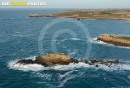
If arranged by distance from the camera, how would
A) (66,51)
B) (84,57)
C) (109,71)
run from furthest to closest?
(66,51)
(84,57)
(109,71)

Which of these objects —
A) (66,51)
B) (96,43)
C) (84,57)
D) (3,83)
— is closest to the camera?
(3,83)

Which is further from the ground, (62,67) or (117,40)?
(117,40)

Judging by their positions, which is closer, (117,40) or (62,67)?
(62,67)

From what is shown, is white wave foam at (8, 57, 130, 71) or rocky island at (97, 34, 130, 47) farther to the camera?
rocky island at (97, 34, 130, 47)

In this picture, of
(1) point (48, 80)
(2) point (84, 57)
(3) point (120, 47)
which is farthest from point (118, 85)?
(3) point (120, 47)

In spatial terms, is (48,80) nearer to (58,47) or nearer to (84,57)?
(84,57)

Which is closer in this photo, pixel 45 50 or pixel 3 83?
pixel 3 83

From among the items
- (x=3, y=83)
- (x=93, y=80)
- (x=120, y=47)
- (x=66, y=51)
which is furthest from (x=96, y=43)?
(x=3, y=83)

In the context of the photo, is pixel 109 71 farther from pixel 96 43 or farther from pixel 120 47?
pixel 96 43

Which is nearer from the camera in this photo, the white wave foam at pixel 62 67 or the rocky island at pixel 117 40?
the white wave foam at pixel 62 67
